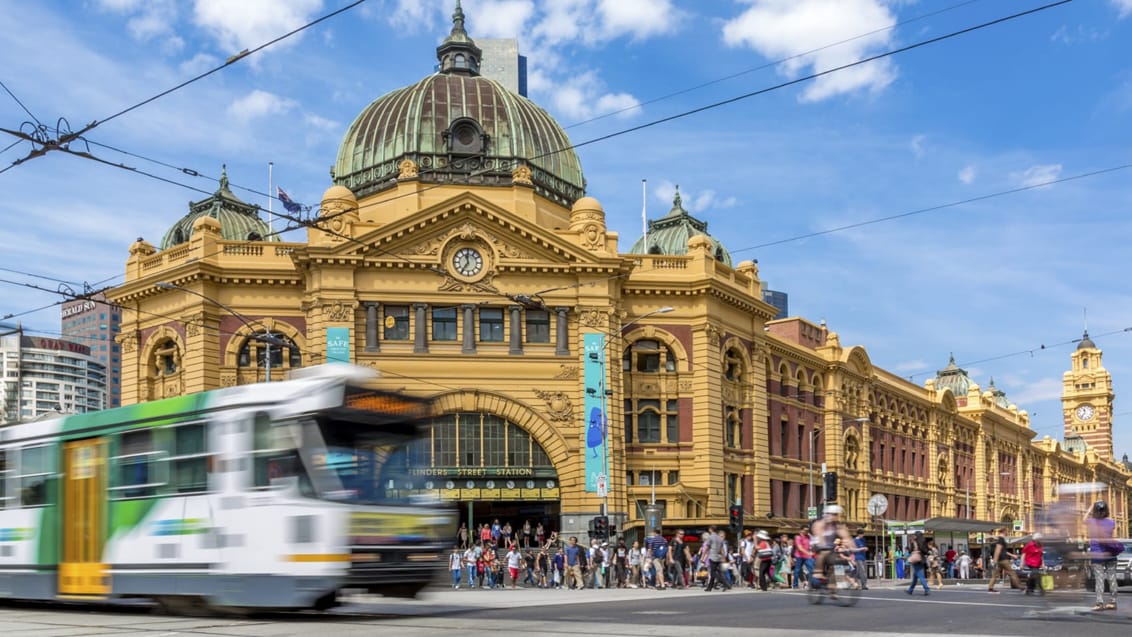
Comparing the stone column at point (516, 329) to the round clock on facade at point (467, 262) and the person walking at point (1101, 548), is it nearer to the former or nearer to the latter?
the round clock on facade at point (467, 262)

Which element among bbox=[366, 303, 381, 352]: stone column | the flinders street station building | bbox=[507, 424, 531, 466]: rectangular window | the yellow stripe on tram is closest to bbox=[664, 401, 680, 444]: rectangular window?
the flinders street station building

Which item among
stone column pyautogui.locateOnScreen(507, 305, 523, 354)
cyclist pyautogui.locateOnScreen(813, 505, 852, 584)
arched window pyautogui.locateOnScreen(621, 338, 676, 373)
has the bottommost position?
cyclist pyautogui.locateOnScreen(813, 505, 852, 584)

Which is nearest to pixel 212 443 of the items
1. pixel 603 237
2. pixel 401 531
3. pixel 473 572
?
pixel 401 531

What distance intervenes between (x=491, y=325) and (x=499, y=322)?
1.14 feet

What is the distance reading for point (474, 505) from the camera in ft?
175

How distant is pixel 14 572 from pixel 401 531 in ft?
27.1

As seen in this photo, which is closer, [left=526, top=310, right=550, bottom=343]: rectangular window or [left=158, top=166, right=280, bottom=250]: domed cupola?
[left=526, top=310, right=550, bottom=343]: rectangular window

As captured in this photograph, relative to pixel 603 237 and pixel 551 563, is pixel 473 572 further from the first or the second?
pixel 603 237

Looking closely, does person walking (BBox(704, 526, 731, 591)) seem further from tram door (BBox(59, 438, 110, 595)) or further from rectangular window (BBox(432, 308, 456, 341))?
rectangular window (BBox(432, 308, 456, 341))

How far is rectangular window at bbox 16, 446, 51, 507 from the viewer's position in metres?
23.4

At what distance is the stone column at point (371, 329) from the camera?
5234 centimetres

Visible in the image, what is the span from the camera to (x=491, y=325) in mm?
53812

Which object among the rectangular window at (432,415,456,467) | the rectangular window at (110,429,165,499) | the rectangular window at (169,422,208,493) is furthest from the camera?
the rectangular window at (432,415,456,467)

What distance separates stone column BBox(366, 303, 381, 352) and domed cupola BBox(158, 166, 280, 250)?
11241 mm
